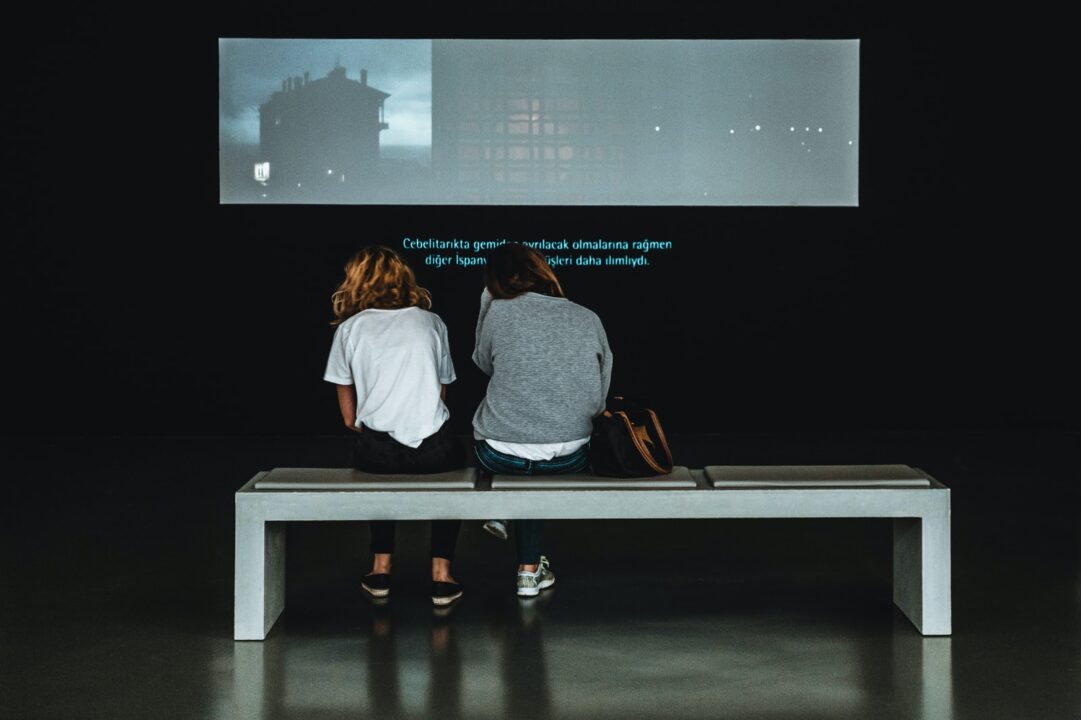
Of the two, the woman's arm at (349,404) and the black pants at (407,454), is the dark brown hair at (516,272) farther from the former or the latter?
the woman's arm at (349,404)

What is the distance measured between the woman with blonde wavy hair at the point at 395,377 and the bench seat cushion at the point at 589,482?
316mm

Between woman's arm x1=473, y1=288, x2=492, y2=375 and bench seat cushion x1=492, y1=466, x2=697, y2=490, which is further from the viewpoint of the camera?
woman's arm x1=473, y1=288, x2=492, y2=375

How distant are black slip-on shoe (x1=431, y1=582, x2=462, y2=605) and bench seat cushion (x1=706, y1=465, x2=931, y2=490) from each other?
935mm

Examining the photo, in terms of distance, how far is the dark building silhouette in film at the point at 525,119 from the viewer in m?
8.75

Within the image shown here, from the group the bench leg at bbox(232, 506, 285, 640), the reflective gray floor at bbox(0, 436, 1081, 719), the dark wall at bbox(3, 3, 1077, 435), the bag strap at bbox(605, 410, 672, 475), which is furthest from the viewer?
the dark wall at bbox(3, 3, 1077, 435)

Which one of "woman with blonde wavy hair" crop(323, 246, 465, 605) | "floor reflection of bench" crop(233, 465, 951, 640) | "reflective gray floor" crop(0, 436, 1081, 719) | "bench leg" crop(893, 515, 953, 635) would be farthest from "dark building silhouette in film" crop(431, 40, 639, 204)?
"bench leg" crop(893, 515, 953, 635)

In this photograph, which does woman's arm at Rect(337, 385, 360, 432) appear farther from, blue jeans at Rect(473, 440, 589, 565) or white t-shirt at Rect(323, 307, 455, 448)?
blue jeans at Rect(473, 440, 589, 565)

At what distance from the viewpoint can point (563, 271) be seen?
8898mm

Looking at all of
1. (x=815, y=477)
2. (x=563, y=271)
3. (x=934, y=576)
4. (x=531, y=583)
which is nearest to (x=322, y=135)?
(x=563, y=271)

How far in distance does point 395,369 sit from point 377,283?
30 centimetres

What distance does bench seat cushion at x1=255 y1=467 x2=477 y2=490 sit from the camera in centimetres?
373

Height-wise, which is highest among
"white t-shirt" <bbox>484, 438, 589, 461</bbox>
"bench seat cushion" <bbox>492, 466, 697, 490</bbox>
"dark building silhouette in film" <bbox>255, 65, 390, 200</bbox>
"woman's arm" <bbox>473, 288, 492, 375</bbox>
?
"dark building silhouette in film" <bbox>255, 65, 390, 200</bbox>

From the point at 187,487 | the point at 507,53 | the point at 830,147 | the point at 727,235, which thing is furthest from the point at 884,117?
the point at 187,487

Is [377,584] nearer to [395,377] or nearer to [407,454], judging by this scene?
[407,454]
